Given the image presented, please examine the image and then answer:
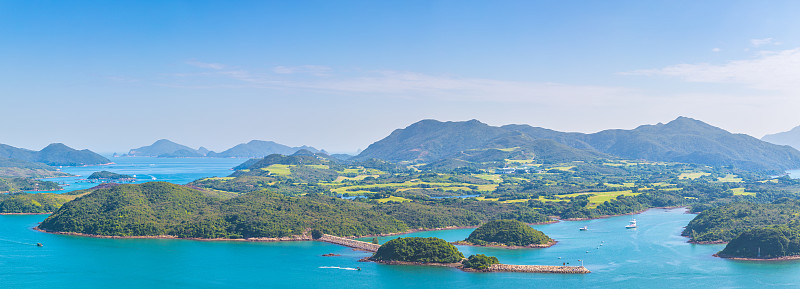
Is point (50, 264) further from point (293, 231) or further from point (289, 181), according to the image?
point (289, 181)

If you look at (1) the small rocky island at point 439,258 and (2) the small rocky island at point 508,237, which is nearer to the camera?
(1) the small rocky island at point 439,258

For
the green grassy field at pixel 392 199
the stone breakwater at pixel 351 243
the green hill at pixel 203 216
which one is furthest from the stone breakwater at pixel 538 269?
the green grassy field at pixel 392 199

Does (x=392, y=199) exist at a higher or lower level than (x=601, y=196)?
lower

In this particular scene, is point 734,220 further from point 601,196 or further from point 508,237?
point 601,196

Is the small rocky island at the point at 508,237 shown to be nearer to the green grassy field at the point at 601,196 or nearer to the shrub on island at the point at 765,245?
the shrub on island at the point at 765,245

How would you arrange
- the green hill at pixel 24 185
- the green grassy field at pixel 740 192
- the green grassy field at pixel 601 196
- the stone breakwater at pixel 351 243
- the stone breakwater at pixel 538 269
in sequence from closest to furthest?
the stone breakwater at pixel 538 269 < the stone breakwater at pixel 351 243 < the green grassy field at pixel 601 196 < the green grassy field at pixel 740 192 < the green hill at pixel 24 185

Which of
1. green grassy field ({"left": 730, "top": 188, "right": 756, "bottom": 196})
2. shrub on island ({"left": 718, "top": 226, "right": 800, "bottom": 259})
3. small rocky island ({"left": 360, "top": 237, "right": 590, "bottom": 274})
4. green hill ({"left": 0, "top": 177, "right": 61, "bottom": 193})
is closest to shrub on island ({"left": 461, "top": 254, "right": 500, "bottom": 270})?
small rocky island ({"left": 360, "top": 237, "right": 590, "bottom": 274})

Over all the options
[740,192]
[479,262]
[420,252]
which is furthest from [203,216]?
[740,192]
